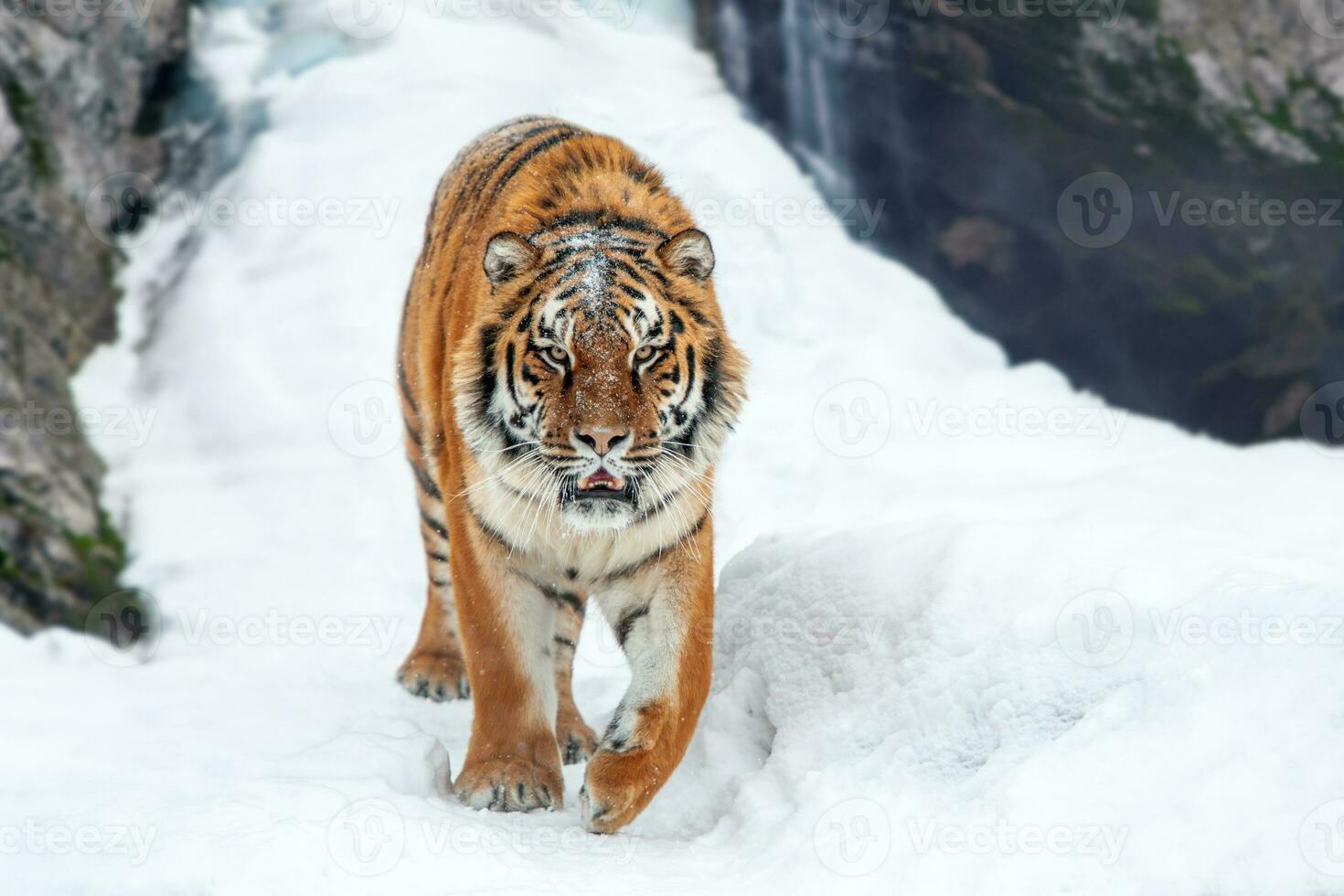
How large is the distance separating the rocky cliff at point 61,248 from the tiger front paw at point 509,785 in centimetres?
327

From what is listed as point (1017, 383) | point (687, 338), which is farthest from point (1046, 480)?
point (687, 338)

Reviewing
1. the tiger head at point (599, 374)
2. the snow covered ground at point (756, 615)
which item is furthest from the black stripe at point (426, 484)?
the tiger head at point (599, 374)

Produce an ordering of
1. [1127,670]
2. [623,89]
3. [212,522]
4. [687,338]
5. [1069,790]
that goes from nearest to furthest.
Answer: [1069,790]
[1127,670]
[687,338]
[212,522]
[623,89]

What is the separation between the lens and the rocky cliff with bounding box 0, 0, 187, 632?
6.16 m

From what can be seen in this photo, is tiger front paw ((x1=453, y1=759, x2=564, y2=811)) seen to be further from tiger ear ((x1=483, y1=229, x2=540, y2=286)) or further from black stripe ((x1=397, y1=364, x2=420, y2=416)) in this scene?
black stripe ((x1=397, y1=364, x2=420, y2=416))

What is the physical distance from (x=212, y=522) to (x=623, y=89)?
3899 millimetres

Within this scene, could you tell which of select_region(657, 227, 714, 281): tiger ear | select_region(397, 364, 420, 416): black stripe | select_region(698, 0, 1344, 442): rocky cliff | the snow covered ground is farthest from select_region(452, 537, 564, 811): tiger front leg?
select_region(698, 0, 1344, 442): rocky cliff

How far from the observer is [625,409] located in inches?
123

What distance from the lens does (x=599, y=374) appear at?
3.14 meters

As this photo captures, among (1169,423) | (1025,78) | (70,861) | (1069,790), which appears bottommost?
(1169,423)

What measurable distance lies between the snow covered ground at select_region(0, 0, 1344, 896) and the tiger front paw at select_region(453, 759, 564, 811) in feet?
0.26

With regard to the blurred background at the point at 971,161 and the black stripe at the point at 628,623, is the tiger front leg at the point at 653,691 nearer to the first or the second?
the black stripe at the point at 628,623

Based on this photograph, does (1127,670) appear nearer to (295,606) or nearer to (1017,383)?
(295,606)

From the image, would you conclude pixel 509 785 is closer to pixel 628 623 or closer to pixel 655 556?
pixel 628 623
